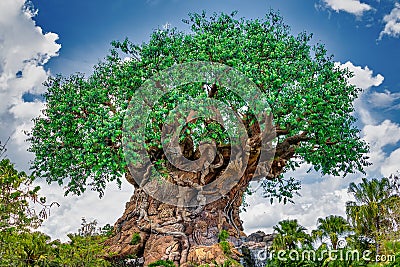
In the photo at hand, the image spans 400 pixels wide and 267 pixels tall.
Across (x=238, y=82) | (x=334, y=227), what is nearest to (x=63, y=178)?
(x=238, y=82)

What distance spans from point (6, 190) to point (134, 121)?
4.22 m

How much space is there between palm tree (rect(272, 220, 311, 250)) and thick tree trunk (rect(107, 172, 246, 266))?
130cm

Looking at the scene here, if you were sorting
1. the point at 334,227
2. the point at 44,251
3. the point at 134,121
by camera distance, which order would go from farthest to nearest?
the point at 334,227 < the point at 134,121 < the point at 44,251

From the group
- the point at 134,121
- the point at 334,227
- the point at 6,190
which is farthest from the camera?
the point at 334,227

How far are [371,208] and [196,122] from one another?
6770 millimetres

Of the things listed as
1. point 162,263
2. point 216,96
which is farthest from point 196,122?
point 162,263

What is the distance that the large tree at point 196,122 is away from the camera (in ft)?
37.1

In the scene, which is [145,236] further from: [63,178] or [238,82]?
[238,82]

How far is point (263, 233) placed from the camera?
1376 centimetres

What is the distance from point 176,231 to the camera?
12.7 meters

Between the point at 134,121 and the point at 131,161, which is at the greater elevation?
the point at 134,121

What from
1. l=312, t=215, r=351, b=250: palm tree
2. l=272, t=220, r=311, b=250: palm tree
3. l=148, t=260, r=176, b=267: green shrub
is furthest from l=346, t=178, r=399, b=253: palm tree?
l=148, t=260, r=176, b=267: green shrub

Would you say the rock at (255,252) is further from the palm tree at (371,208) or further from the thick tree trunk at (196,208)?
the palm tree at (371,208)

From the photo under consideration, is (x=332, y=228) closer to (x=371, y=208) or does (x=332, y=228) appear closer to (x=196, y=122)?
(x=371, y=208)
